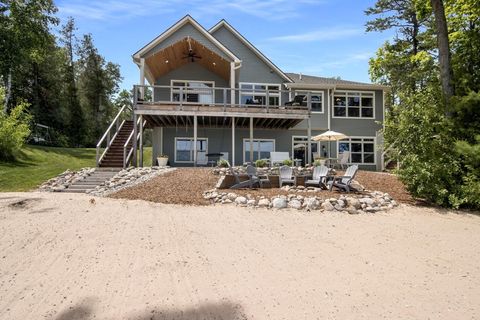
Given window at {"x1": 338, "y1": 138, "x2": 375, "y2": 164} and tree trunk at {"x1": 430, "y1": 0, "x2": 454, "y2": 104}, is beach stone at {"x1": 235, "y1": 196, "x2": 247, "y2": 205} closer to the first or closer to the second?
tree trunk at {"x1": 430, "y1": 0, "x2": 454, "y2": 104}

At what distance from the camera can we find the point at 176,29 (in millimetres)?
18516

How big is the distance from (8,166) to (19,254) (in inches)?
567

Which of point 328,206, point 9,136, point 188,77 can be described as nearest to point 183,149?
point 188,77

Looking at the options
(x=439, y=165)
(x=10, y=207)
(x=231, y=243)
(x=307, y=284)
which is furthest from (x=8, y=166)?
(x=439, y=165)

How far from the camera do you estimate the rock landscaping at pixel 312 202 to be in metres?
9.66

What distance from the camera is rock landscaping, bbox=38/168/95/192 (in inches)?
516

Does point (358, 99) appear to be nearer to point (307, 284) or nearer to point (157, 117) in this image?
point (157, 117)

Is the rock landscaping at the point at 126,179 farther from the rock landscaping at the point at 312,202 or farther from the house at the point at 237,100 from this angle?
the house at the point at 237,100

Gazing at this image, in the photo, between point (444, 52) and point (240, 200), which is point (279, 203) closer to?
point (240, 200)

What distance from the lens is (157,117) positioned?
18.0 metres

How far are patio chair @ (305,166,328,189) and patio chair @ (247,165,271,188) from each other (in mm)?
1533

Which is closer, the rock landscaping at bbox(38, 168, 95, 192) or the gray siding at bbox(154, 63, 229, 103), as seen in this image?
the rock landscaping at bbox(38, 168, 95, 192)

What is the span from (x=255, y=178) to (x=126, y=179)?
511 centimetres

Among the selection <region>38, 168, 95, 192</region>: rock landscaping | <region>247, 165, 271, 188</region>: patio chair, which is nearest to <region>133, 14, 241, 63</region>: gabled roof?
<region>38, 168, 95, 192</region>: rock landscaping
